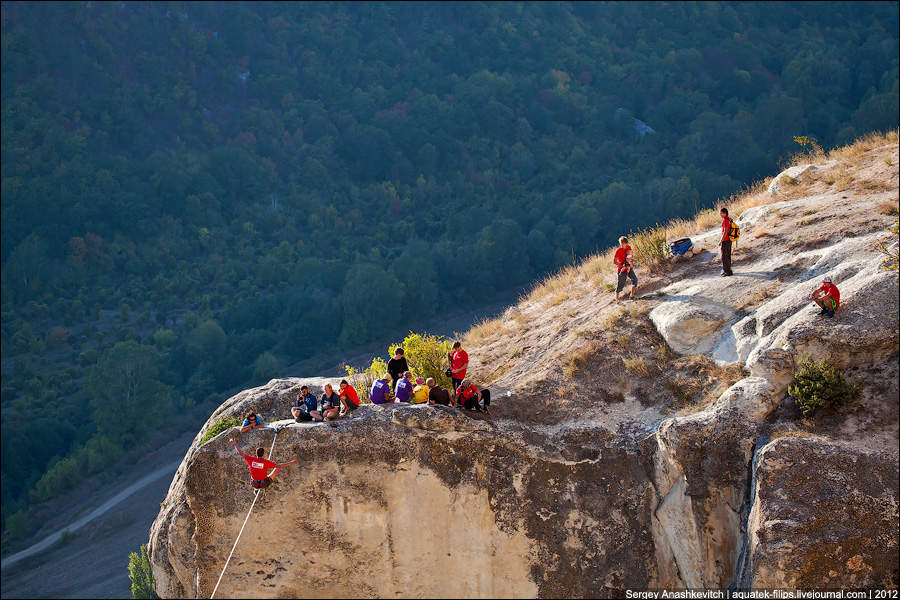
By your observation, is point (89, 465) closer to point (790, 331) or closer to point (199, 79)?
point (790, 331)

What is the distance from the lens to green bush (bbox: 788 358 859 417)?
9562 millimetres

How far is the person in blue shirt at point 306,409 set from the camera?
11.4m

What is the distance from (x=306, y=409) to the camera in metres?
11.6

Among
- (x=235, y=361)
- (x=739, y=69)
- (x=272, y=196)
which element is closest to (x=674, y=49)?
(x=739, y=69)

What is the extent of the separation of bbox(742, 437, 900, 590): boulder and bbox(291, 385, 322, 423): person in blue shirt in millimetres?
6276

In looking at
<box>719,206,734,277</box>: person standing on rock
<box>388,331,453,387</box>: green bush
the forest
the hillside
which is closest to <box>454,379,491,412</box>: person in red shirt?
the hillside

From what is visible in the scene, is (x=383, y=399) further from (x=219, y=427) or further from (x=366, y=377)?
(x=219, y=427)

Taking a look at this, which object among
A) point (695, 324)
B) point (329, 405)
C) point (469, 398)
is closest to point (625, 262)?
point (695, 324)

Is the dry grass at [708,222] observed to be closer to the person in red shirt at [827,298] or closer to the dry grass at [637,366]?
the dry grass at [637,366]

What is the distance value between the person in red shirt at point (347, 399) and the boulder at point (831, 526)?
589cm

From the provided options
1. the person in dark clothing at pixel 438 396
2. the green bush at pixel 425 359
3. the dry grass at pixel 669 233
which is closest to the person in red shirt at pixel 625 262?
the dry grass at pixel 669 233

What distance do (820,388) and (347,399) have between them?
21.7 feet

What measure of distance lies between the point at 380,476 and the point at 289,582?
2.21 meters

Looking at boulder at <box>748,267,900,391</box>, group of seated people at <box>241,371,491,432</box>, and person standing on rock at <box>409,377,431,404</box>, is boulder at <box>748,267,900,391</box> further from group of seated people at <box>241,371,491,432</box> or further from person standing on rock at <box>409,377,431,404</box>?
person standing on rock at <box>409,377,431,404</box>
